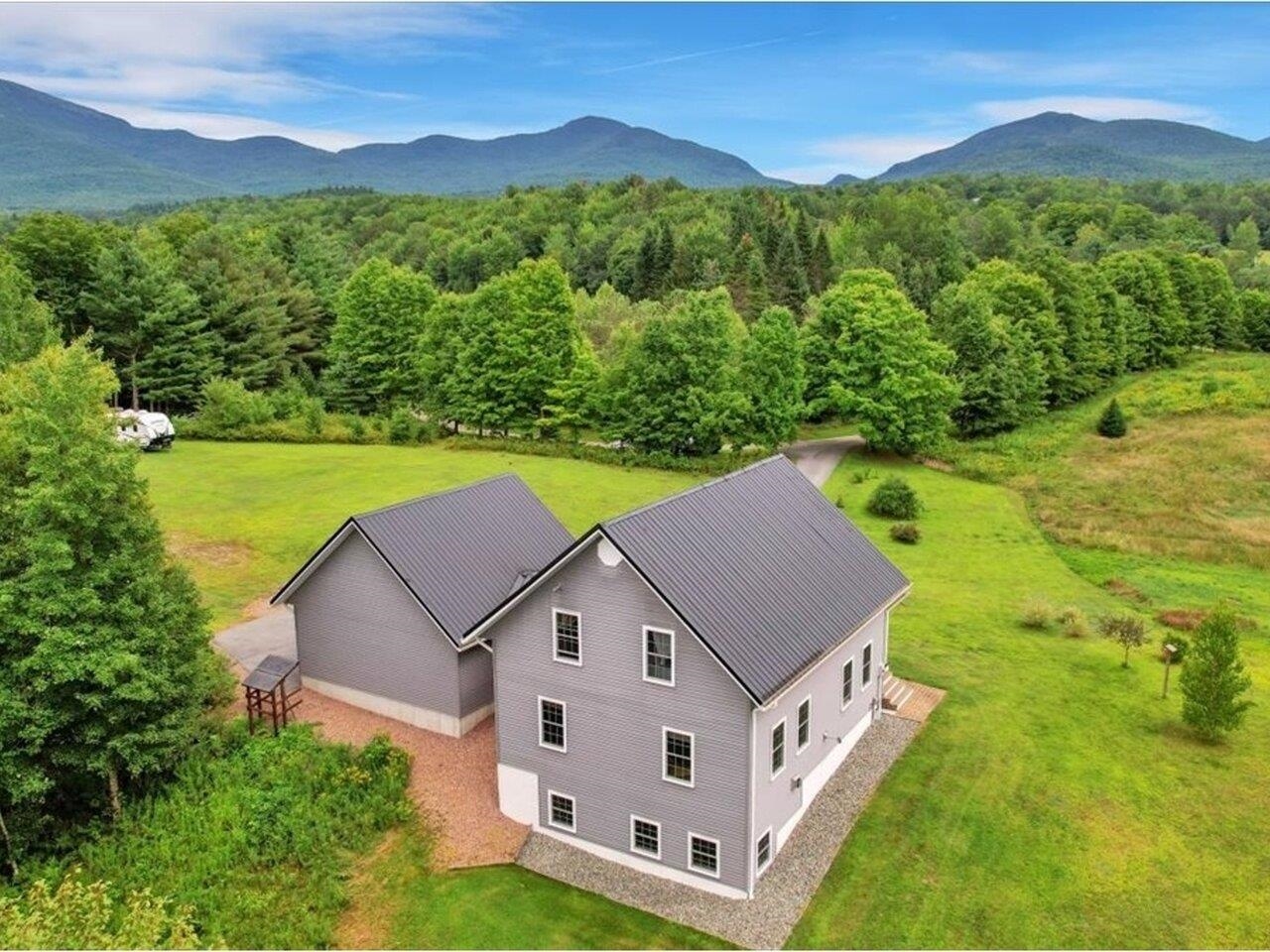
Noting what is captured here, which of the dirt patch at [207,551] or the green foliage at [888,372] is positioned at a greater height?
the green foliage at [888,372]

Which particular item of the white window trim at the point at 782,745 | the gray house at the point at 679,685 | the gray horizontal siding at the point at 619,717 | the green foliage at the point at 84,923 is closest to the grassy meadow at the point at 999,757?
the gray house at the point at 679,685

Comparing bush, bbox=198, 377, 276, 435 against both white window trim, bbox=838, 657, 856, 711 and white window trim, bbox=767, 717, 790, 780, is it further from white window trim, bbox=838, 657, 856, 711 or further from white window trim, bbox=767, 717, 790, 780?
white window trim, bbox=767, 717, 790, 780

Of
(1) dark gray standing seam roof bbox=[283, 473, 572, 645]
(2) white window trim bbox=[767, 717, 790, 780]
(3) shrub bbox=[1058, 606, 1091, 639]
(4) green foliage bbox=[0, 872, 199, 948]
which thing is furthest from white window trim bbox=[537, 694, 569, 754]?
(3) shrub bbox=[1058, 606, 1091, 639]

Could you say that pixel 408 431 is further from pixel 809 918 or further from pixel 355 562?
pixel 809 918

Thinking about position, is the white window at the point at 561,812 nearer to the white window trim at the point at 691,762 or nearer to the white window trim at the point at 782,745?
the white window trim at the point at 691,762

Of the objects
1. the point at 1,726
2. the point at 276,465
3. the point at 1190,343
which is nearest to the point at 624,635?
the point at 1,726

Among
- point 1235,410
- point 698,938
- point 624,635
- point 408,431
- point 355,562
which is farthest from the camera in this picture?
point 1235,410

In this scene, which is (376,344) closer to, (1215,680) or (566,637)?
(566,637)
